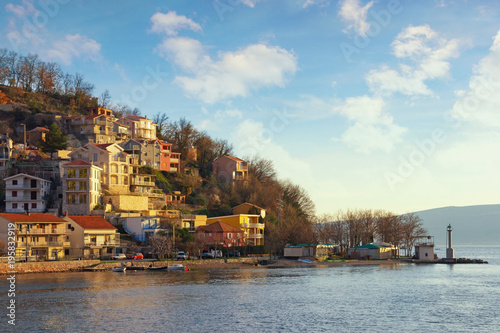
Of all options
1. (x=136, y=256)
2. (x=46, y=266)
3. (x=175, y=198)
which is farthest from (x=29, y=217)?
(x=175, y=198)

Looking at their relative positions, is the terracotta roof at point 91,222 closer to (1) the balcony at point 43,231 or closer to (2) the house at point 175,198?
(1) the balcony at point 43,231

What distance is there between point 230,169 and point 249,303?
76.7 m

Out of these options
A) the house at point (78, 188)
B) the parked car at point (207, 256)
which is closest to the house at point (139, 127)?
the house at point (78, 188)

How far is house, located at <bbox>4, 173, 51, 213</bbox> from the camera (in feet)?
274

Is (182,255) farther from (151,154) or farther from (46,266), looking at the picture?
(151,154)

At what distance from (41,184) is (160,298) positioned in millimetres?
49083

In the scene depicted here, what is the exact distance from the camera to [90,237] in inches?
3046

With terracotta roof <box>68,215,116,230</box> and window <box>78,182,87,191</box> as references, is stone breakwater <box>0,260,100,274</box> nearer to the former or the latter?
terracotta roof <box>68,215,116,230</box>

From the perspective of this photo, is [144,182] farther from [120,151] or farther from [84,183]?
[84,183]

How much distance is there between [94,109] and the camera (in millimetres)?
122812

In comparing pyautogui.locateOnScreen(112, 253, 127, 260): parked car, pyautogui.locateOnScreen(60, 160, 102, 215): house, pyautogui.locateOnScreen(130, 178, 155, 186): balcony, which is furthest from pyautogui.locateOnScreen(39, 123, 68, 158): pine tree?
pyautogui.locateOnScreen(112, 253, 127, 260): parked car

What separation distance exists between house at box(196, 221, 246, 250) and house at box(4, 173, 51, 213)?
26508 millimetres

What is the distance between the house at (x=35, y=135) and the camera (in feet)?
340

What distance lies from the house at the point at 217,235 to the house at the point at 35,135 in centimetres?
3955
